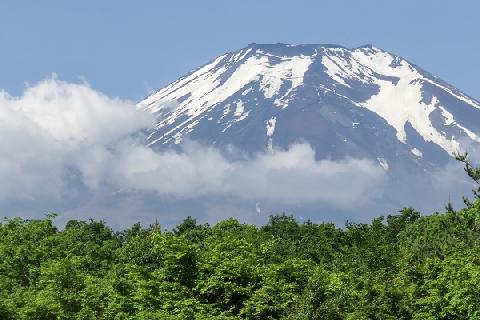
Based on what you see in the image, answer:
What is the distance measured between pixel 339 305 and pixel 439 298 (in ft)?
21.1

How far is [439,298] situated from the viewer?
2217 inches

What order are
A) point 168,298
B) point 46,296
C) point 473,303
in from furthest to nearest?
point 46,296
point 168,298
point 473,303

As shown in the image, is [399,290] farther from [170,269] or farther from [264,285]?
[170,269]

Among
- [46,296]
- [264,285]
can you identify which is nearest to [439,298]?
[264,285]

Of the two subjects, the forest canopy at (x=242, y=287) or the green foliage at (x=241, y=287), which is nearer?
the forest canopy at (x=242, y=287)

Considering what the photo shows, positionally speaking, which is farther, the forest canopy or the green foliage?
the green foliage

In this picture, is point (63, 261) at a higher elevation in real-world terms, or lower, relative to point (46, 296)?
higher

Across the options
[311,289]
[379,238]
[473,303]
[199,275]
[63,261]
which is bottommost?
[473,303]

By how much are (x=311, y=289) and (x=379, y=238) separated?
65.3m

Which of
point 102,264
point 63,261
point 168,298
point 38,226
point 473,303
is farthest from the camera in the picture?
point 38,226

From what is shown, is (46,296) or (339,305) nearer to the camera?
(339,305)

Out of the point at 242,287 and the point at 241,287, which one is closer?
the point at 241,287

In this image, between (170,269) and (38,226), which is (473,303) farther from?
(38,226)

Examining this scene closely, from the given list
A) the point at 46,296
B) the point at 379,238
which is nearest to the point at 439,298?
the point at 46,296
